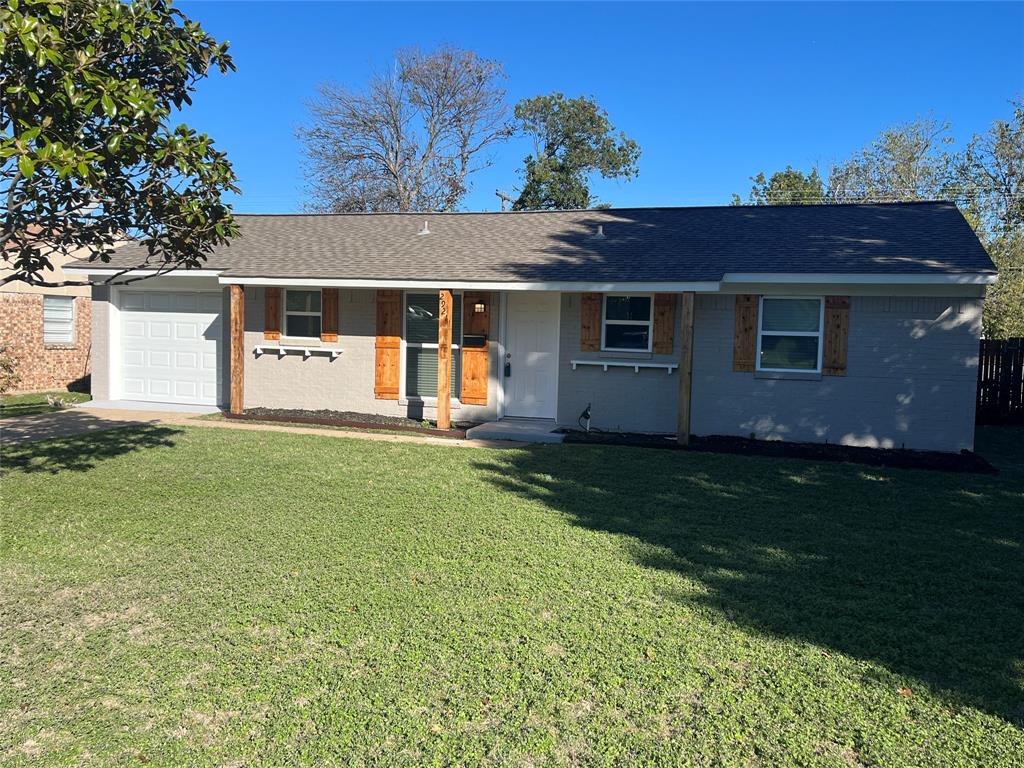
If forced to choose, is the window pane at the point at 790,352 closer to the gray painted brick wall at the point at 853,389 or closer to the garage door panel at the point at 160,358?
the gray painted brick wall at the point at 853,389

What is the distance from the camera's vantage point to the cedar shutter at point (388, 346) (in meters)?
14.0

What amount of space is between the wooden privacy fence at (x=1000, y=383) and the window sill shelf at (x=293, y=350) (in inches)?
491

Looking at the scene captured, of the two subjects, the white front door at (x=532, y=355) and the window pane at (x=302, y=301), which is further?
the window pane at (x=302, y=301)

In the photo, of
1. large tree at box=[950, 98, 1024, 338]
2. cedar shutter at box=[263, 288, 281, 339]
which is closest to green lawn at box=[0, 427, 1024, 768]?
cedar shutter at box=[263, 288, 281, 339]

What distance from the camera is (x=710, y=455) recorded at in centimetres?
1115

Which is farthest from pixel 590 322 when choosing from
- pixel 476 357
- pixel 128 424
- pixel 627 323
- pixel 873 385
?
pixel 128 424

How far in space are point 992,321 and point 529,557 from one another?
1914cm

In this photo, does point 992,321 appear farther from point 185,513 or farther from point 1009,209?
point 185,513

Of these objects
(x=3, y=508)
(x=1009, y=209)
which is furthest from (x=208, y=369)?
(x=1009, y=209)

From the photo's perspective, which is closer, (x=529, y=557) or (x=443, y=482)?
(x=529, y=557)

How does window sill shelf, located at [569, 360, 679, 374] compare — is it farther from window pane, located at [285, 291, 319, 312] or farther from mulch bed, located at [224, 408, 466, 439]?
window pane, located at [285, 291, 319, 312]

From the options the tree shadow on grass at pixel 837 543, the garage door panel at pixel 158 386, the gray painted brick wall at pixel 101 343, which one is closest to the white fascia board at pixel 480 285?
the tree shadow on grass at pixel 837 543

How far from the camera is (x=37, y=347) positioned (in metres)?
18.0

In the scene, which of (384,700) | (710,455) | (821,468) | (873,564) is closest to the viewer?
(384,700)
